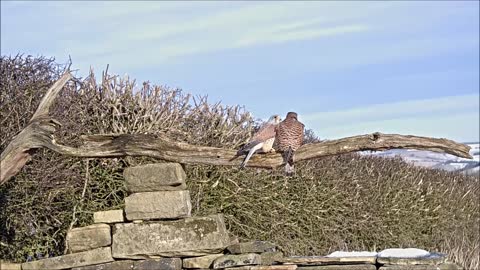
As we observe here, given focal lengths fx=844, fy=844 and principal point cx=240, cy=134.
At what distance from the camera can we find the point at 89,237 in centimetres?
686

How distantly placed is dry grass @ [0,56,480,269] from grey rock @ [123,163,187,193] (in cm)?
81

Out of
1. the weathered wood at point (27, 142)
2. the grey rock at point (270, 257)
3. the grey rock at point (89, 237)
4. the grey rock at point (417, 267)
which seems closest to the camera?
the weathered wood at point (27, 142)

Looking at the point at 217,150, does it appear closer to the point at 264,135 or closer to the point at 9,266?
the point at 264,135

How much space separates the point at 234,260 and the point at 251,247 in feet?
1.09

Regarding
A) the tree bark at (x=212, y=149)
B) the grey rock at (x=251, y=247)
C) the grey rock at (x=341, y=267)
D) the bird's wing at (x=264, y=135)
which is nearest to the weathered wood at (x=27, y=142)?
the tree bark at (x=212, y=149)

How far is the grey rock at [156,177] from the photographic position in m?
6.72

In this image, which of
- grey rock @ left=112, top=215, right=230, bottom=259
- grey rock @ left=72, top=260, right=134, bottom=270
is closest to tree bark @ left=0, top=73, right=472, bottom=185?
grey rock @ left=112, top=215, right=230, bottom=259

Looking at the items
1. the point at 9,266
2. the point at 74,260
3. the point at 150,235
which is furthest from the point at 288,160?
the point at 9,266

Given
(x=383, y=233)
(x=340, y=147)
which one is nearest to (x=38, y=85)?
(x=340, y=147)

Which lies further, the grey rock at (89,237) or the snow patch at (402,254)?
the snow patch at (402,254)

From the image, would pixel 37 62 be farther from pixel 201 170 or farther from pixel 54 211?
pixel 201 170

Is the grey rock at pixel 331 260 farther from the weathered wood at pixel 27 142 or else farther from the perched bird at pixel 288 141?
the weathered wood at pixel 27 142

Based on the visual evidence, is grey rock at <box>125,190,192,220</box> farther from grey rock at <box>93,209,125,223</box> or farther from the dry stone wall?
grey rock at <box>93,209,125,223</box>

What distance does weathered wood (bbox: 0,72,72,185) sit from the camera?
5.86 m
